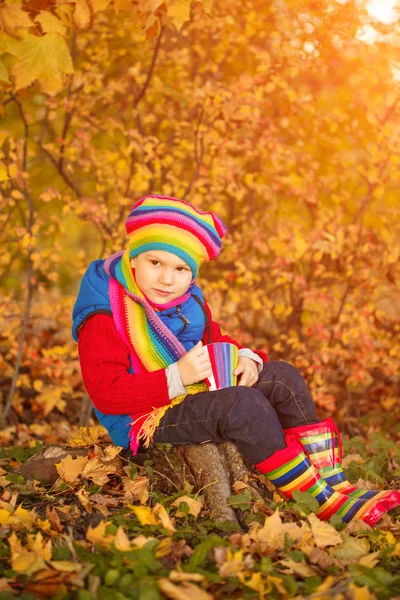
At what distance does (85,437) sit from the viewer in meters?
3.52

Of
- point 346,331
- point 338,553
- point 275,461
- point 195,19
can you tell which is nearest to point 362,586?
point 338,553

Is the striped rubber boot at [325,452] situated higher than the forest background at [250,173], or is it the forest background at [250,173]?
the forest background at [250,173]

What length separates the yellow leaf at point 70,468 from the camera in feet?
9.68

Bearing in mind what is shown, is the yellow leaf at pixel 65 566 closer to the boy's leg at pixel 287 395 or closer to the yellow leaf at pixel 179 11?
the boy's leg at pixel 287 395

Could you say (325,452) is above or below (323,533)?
above

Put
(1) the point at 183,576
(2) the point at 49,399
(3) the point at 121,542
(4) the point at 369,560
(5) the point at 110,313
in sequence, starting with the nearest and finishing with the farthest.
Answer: (1) the point at 183,576, (3) the point at 121,542, (4) the point at 369,560, (5) the point at 110,313, (2) the point at 49,399

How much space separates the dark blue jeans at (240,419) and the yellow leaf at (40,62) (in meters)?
1.47

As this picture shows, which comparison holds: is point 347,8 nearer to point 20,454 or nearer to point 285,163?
point 285,163

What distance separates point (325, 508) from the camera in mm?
2734

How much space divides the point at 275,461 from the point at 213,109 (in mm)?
2988

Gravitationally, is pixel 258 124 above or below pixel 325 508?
above

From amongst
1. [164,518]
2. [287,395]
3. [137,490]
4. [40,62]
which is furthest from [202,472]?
[40,62]

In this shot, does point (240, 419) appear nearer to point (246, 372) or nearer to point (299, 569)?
point (246, 372)

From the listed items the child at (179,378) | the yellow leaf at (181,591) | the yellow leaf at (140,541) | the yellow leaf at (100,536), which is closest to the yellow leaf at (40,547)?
the yellow leaf at (100,536)
